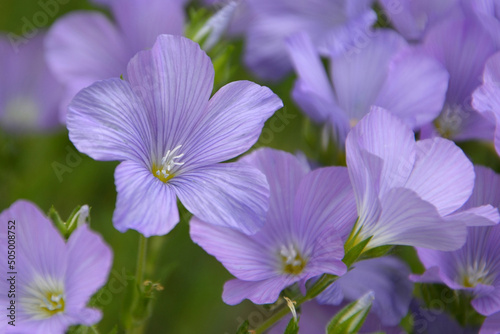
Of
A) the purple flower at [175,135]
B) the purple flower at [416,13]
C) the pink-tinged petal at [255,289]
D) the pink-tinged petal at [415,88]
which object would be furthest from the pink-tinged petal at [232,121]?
the purple flower at [416,13]

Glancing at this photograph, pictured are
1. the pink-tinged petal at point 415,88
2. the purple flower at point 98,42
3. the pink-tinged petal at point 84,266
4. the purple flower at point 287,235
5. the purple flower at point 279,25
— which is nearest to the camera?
the pink-tinged petal at point 84,266

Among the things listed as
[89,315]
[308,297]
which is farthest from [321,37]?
[89,315]

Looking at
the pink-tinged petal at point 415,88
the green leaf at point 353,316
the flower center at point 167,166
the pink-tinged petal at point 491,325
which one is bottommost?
the pink-tinged petal at point 491,325

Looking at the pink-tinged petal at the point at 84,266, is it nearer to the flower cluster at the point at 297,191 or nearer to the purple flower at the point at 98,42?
the flower cluster at the point at 297,191

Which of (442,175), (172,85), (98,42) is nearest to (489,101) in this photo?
(442,175)

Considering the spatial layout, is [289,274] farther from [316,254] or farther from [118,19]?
[118,19]
